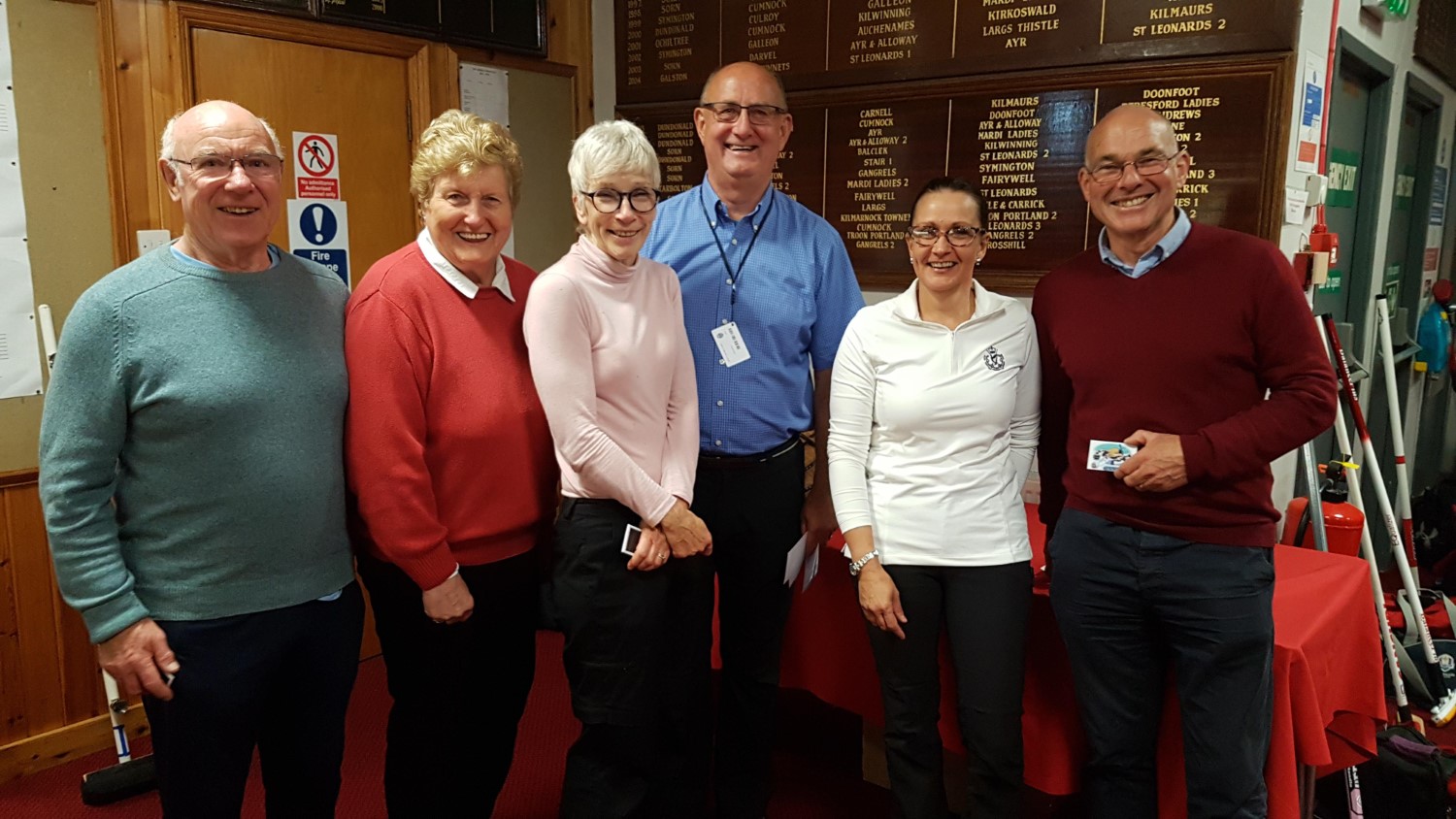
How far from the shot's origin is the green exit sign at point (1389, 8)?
Answer: 2777 mm

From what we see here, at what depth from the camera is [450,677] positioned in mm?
1770

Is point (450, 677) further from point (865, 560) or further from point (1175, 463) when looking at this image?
point (1175, 463)

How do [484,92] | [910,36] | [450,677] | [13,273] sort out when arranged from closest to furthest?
[450,677]
[13,273]
[910,36]
[484,92]

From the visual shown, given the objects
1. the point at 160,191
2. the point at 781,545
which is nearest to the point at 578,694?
the point at 781,545

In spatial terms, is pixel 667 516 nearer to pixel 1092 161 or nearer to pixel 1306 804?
pixel 1092 161

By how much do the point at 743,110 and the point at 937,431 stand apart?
2.56ft

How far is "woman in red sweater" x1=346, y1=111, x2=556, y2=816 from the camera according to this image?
5.24 feet

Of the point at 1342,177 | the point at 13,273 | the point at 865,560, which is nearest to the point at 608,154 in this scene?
the point at 865,560

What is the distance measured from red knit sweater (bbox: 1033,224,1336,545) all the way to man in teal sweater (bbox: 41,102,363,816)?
1344 millimetres

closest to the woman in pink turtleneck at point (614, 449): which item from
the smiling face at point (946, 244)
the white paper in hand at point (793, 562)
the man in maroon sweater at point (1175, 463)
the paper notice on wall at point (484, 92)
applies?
the white paper in hand at point (793, 562)

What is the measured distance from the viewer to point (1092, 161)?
1.76 m

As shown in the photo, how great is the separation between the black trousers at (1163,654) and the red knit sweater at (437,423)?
104 cm

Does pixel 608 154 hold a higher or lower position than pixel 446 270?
higher

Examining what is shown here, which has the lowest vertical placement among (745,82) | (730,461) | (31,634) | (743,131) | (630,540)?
(31,634)
